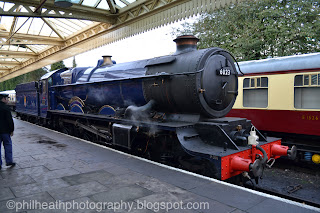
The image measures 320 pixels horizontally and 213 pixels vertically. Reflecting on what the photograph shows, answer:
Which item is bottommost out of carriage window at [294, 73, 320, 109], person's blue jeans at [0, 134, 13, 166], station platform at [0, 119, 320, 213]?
station platform at [0, 119, 320, 213]

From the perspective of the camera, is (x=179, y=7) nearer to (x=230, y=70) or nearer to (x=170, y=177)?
(x=230, y=70)

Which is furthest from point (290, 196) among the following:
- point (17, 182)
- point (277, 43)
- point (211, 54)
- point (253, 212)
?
point (277, 43)

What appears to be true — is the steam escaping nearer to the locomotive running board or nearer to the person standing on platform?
the locomotive running board

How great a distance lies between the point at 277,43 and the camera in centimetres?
1205

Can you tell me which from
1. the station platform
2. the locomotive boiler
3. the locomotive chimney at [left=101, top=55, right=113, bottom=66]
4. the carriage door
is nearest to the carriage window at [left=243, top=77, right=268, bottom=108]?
the locomotive boiler

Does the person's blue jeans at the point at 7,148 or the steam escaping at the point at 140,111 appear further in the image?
the steam escaping at the point at 140,111

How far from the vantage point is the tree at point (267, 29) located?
437 inches

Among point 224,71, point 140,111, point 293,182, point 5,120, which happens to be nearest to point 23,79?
point 5,120

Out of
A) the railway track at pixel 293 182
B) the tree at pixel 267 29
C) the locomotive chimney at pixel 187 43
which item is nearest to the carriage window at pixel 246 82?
the railway track at pixel 293 182

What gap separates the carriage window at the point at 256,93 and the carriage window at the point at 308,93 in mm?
871

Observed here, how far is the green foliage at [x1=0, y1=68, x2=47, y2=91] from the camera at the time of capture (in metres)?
47.0

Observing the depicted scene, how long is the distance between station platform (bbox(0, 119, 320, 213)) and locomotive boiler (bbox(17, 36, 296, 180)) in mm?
501

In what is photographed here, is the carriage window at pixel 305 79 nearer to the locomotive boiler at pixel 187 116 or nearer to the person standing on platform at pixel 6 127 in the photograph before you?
the locomotive boiler at pixel 187 116

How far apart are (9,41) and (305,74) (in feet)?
42.7
